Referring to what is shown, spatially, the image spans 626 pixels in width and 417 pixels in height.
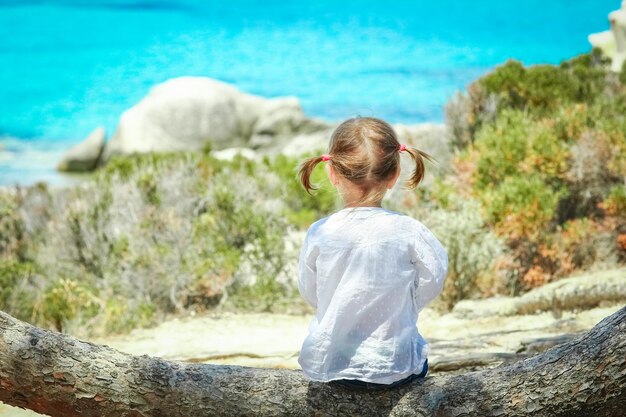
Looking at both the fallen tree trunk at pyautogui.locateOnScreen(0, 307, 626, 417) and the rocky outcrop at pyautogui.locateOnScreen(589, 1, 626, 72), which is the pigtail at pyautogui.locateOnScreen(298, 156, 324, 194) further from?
the rocky outcrop at pyautogui.locateOnScreen(589, 1, 626, 72)

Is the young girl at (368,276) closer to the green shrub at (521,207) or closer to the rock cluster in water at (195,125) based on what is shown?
the green shrub at (521,207)

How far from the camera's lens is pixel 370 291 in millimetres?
2855

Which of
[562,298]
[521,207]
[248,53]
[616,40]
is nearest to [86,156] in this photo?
[248,53]

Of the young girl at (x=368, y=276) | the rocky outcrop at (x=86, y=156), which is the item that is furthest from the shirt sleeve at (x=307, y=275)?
the rocky outcrop at (x=86, y=156)

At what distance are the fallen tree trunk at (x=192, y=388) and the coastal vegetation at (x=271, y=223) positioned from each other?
3.71 m

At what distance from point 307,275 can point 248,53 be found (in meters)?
22.7

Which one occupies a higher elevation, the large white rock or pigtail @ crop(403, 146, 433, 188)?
the large white rock

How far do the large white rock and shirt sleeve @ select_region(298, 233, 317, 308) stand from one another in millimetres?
16084

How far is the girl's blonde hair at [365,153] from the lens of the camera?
2883 millimetres

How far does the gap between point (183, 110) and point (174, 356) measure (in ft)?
47.6

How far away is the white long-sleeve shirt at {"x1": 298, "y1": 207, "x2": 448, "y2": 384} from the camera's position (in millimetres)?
2857

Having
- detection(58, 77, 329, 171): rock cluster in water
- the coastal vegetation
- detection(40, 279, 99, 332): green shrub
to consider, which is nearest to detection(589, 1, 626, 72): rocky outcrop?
the coastal vegetation

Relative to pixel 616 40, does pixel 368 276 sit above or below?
below

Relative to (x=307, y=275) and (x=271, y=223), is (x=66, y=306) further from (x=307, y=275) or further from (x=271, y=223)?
(x=307, y=275)
